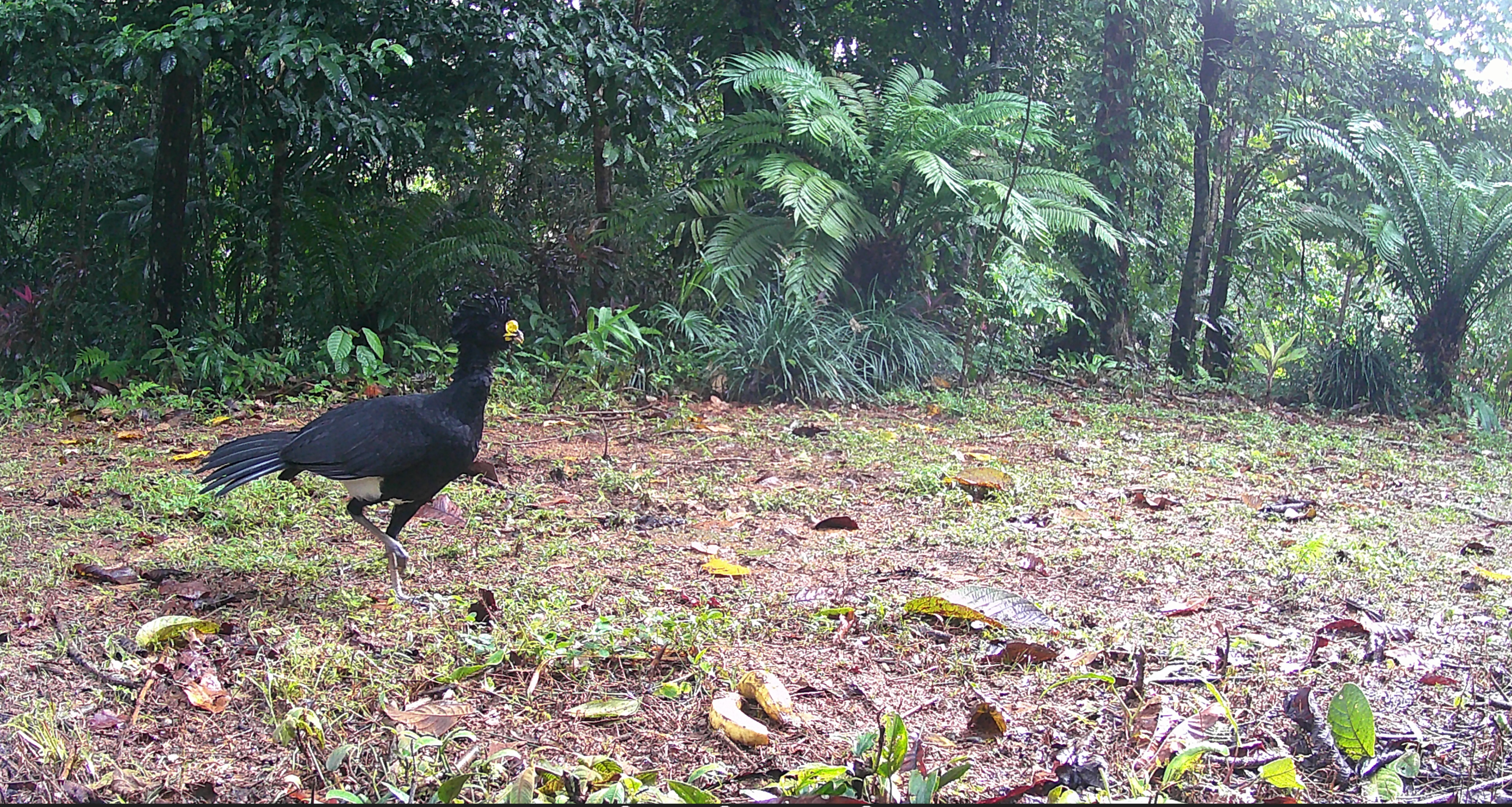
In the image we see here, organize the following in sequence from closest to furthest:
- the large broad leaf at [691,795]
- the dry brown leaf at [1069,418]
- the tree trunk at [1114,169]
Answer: the large broad leaf at [691,795], the dry brown leaf at [1069,418], the tree trunk at [1114,169]

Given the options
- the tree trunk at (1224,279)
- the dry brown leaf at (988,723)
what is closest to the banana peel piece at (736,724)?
the dry brown leaf at (988,723)

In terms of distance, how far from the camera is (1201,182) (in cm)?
925

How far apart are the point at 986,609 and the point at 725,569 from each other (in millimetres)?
819

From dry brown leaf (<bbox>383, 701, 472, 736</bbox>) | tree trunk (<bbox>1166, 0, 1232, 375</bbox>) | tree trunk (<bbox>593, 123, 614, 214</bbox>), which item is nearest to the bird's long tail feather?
dry brown leaf (<bbox>383, 701, 472, 736</bbox>)

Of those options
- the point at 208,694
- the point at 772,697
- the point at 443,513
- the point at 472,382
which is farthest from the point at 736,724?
the point at 443,513

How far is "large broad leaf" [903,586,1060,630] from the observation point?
276 cm

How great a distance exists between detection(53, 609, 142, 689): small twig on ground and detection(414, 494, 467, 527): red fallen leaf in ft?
4.53

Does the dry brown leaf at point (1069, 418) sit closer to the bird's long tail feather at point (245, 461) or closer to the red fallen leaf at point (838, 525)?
the red fallen leaf at point (838, 525)

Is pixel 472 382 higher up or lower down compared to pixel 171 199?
lower down

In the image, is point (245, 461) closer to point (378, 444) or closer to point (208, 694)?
point (378, 444)

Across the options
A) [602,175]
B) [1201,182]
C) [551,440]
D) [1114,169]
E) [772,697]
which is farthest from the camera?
[1201,182]

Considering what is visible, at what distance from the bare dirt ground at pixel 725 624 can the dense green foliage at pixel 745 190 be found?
200cm

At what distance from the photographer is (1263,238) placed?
9.34 metres

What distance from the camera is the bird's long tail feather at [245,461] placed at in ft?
10.0
